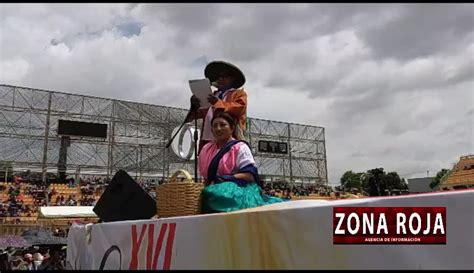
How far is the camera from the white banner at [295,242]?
1.62 metres

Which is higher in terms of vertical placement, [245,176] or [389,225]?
[245,176]

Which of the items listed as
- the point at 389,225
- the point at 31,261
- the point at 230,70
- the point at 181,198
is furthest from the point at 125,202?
the point at 31,261

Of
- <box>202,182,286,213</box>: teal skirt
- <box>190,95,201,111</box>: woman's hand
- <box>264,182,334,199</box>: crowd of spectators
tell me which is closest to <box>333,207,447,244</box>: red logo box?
<box>202,182,286,213</box>: teal skirt

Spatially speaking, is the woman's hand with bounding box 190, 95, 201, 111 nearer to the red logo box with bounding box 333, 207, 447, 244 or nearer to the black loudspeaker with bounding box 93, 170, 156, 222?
the black loudspeaker with bounding box 93, 170, 156, 222

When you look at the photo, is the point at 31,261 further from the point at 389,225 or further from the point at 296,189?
the point at 296,189

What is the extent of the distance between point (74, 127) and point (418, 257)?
32.5 meters

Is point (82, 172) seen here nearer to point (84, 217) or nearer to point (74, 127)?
point (74, 127)

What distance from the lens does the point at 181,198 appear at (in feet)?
8.74

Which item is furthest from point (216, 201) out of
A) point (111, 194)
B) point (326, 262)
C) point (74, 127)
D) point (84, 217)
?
point (74, 127)

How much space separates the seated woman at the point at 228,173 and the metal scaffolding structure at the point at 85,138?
2442 centimetres

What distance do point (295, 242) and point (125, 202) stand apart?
83.1 inches

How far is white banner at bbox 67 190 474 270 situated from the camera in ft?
5.31

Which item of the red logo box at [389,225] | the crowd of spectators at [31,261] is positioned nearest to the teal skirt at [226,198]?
the red logo box at [389,225]

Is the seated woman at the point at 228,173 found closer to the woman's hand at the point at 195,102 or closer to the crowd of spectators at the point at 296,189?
the woman's hand at the point at 195,102
